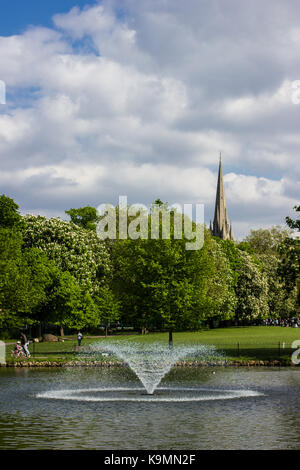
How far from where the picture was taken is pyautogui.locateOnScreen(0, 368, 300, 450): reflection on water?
22.6 meters

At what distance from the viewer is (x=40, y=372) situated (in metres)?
48.9

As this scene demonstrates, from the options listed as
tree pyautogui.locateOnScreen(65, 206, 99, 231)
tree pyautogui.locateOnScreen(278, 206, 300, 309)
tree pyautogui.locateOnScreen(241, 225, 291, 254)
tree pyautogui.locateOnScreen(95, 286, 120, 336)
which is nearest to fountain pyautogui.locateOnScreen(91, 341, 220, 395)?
tree pyautogui.locateOnScreen(278, 206, 300, 309)

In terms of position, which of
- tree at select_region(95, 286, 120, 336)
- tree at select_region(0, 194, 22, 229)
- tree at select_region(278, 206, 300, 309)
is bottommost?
tree at select_region(95, 286, 120, 336)

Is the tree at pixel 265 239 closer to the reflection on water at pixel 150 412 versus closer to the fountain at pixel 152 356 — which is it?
the fountain at pixel 152 356

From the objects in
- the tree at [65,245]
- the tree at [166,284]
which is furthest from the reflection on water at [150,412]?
the tree at [65,245]

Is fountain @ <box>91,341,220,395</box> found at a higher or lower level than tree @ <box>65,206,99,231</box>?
lower

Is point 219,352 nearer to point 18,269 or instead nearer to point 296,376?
point 296,376

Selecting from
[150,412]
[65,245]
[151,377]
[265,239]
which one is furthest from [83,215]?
[150,412]

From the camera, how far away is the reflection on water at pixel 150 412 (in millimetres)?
22594

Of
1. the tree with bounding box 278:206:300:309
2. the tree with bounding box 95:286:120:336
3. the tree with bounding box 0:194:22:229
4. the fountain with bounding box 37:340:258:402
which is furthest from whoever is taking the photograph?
the tree with bounding box 95:286:120:336

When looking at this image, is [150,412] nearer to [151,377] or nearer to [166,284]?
[151,377]

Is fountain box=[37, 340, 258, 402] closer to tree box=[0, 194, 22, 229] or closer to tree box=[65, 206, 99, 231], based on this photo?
tree box=[0, 194, 22, 229]

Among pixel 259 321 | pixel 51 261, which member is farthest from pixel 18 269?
pixel 259 321
